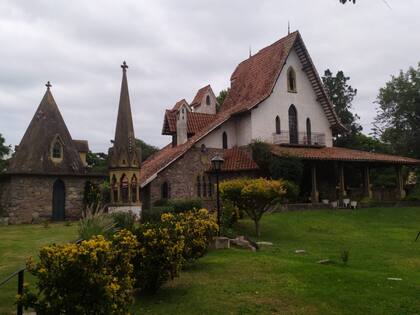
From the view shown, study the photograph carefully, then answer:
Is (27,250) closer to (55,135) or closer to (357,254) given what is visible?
(357,254)

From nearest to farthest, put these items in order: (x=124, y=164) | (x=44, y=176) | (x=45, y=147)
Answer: (x=124, y=164) → (x=44, y=176) → (x=45, y=147)

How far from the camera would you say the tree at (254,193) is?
60.8ft

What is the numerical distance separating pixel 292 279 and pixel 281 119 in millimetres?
23137

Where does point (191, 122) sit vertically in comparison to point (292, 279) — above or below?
above

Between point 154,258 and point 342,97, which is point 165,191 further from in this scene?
point 342,97

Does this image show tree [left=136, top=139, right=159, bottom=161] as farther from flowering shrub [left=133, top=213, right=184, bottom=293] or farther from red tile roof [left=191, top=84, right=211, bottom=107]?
flowering shrub [left=133, top=213, right=184, bottom=293]

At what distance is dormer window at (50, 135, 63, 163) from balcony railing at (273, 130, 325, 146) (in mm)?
14232

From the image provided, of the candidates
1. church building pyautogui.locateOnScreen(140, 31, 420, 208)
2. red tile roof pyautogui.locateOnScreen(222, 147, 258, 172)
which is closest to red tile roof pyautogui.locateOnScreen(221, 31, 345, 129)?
church building pyautogui.locateOnScreen(140, 31, 420, 208)

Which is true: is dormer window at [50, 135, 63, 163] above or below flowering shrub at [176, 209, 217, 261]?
above

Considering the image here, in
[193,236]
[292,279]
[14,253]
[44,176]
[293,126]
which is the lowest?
[292,279]

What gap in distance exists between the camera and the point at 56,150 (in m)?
28.8

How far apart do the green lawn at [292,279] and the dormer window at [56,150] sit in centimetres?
1027

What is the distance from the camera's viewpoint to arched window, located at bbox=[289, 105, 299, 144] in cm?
3297

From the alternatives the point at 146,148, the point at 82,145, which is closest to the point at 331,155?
the point at 82,145
